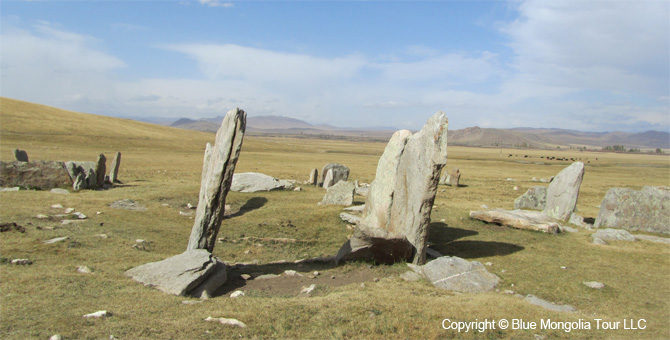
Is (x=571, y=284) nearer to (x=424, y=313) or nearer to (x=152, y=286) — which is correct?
(x=424, y=313)

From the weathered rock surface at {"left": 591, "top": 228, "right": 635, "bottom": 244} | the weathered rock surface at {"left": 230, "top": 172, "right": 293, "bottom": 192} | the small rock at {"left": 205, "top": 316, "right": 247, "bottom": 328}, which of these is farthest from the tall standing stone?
the small rock at {"left": 205, "top": 316, "right": 247, "bottom": 328}

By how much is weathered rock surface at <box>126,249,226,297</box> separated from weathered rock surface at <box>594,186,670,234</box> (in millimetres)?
17193

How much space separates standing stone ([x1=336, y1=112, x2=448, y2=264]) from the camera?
41.0 feet

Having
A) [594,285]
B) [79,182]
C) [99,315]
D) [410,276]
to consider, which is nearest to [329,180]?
[79,182]

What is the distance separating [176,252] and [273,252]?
313 centimetres

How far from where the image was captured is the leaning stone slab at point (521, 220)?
1772 centimetres

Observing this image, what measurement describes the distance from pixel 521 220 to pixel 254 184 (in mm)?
14166

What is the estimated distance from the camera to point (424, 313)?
27.0 ft

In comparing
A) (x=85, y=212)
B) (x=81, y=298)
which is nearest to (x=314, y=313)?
(x=81, y=298)

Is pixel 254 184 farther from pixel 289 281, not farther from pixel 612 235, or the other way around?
pixel 612 235

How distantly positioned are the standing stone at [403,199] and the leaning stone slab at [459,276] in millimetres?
1376

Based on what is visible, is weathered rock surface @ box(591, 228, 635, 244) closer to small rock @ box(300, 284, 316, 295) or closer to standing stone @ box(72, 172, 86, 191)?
small rock @ box(300, 284, 316, 295)

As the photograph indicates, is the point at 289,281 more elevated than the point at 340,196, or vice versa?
the point at 340,196

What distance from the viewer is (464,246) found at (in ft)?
51.4
